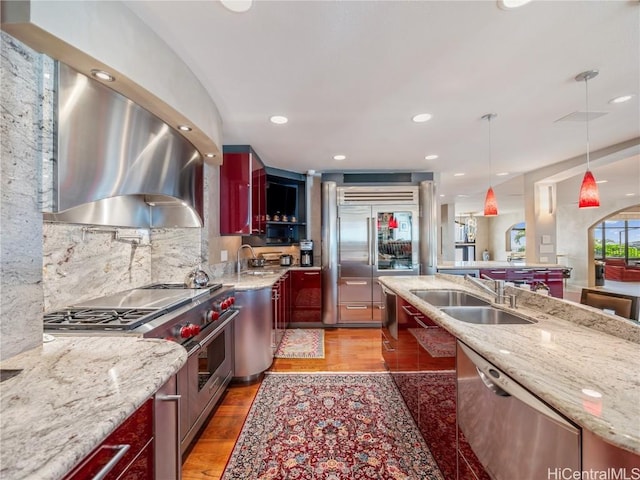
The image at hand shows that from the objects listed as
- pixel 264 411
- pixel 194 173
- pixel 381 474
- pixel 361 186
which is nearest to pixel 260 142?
pixel 194 173

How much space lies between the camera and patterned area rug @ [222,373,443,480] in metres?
1.61

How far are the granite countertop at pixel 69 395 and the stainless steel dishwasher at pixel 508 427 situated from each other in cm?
112

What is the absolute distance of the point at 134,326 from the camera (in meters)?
1.32

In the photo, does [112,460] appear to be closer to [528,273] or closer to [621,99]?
[621,99]

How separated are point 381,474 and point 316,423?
1.86 ft

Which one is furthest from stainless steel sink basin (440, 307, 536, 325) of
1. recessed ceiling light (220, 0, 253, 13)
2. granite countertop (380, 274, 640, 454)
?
recessed ceiling light (220, 0, 253, 13)

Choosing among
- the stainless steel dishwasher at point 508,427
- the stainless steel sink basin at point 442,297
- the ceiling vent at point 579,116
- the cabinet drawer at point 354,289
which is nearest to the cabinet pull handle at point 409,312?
the stainless steel sink basin at point 442,297

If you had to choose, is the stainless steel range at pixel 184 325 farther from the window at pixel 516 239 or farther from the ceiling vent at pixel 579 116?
the window at pixel 516 239

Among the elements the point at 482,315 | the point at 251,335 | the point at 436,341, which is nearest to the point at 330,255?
the point at 251,335

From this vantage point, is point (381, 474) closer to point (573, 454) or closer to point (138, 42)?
point (573, 454)

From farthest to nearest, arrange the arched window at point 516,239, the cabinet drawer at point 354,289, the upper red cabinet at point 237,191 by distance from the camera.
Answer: the arched window at point 516,239 → the cabinet drawer at point 354,289 → the upper red cabinet at point 237,191

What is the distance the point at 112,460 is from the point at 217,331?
1.39m

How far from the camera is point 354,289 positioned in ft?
14.3

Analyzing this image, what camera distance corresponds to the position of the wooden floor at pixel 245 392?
1682mm
